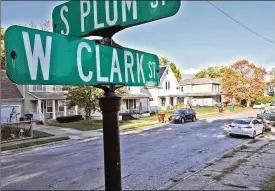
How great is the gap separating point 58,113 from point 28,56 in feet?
115

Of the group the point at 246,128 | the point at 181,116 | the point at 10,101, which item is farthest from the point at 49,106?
the point at 246,128

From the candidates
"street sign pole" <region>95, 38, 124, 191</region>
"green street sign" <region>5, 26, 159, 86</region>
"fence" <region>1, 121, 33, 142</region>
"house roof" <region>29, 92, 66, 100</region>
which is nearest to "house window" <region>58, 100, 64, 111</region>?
"house roof" <region>29, 92, 66, 100</region>

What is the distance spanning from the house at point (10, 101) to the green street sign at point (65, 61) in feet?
99.3

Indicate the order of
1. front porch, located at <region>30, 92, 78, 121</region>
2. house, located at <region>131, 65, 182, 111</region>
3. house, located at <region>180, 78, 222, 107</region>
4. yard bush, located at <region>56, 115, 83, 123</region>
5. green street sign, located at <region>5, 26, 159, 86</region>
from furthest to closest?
house, located at <region>180, 78, 222, 107</region>
house, located at <region>131, 65, 182, 111</region>
front porch, located at <region>30, 92, 78, 121</region>
yard bush, located at <region>56, 115, 83, 123</region>
green street sign, located at <region>5, 26, 159, 86</region>

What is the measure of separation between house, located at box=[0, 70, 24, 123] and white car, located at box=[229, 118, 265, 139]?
21.4 m

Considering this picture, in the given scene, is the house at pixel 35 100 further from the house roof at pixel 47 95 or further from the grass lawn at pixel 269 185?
the grass lawn at pixel 269 185

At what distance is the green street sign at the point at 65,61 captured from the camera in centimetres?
160

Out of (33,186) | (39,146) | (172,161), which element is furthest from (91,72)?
(39,146)

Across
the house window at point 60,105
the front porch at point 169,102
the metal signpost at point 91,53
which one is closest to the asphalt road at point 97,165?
the metal signpost at point 91,53

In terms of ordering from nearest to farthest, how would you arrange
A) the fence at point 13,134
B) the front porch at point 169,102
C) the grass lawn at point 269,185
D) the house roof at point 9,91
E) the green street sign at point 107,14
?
the green street sign at point 107,14 → the grass lawn at point 269,185 → the fence at point 13,134 → the house roof at point 9,91 → the front porch at point 169,102

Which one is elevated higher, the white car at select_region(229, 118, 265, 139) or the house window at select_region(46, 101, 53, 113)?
the house window at select_region(46, 101, 53, 113)

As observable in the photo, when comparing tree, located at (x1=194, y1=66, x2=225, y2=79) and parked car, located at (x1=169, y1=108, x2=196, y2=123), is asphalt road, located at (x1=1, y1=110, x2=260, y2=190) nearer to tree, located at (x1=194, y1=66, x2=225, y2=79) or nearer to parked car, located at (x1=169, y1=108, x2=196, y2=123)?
parked car, located at (x1=169, y1=108, x2=196, y2=123)

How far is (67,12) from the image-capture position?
2.17 m

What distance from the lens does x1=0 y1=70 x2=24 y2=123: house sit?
30.6 m
